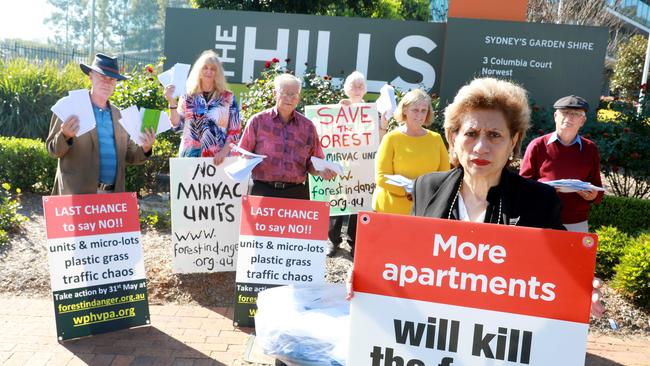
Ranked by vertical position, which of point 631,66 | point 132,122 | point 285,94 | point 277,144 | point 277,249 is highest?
point 631,66

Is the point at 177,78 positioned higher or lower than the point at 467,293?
higher

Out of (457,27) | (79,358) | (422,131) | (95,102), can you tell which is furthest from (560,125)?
(457,27)

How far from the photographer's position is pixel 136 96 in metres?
10.1

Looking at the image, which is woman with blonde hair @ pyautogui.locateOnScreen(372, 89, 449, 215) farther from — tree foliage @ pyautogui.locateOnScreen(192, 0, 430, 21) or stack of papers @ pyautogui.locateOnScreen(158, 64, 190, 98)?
tree foliage @ pyautogui.locateOnScreen(192, 0, 430, 21)

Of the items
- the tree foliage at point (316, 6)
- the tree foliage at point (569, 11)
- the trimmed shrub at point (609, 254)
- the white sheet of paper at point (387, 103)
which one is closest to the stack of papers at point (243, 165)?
the white sheet of paper at point (387, 103)

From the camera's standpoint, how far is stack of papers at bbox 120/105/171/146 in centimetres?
441

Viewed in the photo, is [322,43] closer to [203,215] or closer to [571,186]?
[203,215]

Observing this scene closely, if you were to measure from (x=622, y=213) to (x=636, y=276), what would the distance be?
2.94m

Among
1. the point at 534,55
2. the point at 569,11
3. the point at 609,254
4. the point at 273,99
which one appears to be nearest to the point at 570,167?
the point at 609,254

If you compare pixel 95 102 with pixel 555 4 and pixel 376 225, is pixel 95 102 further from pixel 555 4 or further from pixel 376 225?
pixel 555 4

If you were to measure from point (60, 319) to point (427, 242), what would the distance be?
313 centimetres

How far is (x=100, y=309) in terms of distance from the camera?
441 cm

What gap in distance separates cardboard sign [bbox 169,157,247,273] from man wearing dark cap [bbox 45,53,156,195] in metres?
0.69

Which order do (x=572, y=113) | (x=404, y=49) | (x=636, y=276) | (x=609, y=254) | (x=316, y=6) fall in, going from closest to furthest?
(x=572, y=113) < (x=636, y=276) < (x=609, y=254) < (x=404, y=49) < (x=316, y=6)
